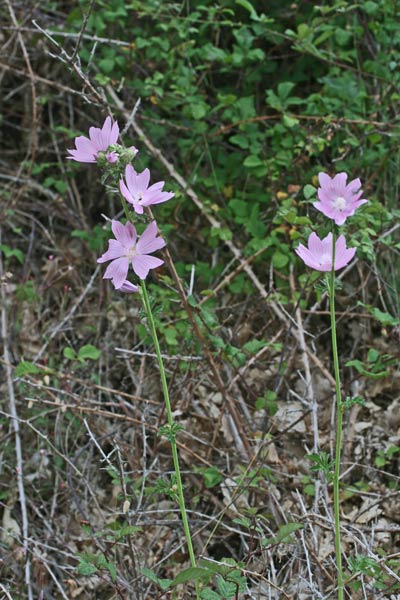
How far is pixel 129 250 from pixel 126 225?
0.17 feet

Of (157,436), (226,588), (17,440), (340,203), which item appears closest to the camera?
(340,203)

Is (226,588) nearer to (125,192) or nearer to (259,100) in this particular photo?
(125,192)

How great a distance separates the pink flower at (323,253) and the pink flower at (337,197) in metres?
0.11

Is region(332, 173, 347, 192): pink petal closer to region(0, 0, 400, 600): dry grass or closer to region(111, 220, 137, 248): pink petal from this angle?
region(111, 220, 137, 248): pink petal

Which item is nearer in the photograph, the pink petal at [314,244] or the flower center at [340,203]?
the flower center at [340,203]

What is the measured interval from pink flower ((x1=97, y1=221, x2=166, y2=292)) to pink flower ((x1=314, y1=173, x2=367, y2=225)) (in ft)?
1.07

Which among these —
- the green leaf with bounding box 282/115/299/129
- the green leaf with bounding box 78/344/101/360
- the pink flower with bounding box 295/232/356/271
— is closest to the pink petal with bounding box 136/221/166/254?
the pink flower with bounding box 295/232/356/271

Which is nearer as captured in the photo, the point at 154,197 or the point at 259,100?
the point at 154,197

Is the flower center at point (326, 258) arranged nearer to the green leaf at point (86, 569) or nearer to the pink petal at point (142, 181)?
the pink petal at point (142, 181)

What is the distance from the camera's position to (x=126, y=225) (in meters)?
1.58

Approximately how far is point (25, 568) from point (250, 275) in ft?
4.39

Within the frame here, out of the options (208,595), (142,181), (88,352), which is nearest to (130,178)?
(142,181)

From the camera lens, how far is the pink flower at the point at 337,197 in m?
1.46

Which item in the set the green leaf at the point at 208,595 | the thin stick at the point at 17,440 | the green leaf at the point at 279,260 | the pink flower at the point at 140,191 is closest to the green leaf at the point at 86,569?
the green leaf at the point at 208,595
